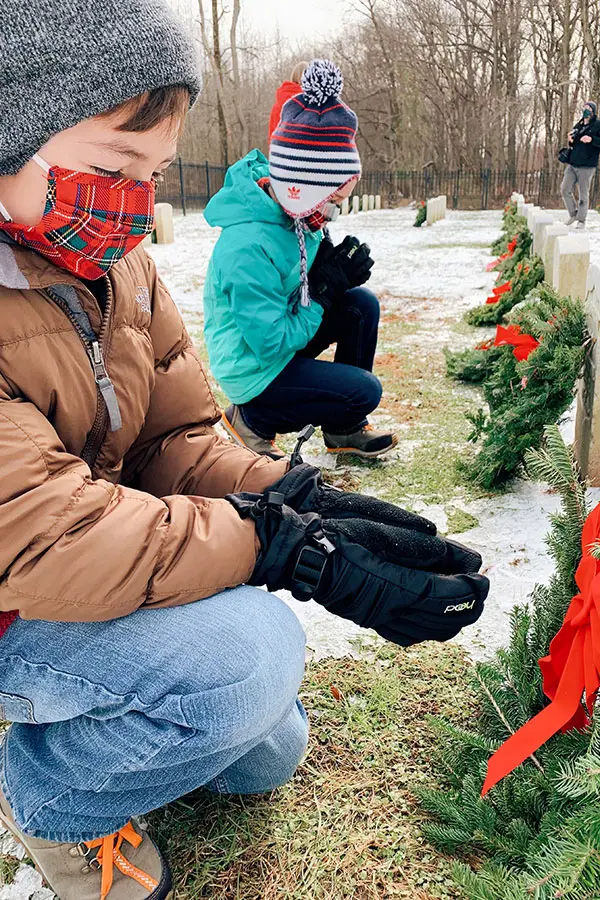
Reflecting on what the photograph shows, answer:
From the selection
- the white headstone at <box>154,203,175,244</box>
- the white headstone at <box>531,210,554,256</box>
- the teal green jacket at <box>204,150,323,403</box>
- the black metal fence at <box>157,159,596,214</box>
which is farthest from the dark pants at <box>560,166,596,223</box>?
the black metal fence at <box>157,159,596,214</box>

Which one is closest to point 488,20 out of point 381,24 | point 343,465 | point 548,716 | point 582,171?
point 381,24

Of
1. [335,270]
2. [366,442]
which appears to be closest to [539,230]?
[335,270]

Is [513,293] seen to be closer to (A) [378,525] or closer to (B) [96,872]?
(A) [378,525]

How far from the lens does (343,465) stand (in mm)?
3346

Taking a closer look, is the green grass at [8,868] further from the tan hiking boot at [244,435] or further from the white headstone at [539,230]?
the white headstone at [539,230]

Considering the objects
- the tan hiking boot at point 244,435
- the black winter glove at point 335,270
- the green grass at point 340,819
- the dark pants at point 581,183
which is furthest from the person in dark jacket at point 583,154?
the green grass at point 340,819

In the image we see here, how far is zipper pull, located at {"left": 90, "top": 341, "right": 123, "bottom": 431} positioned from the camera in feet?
4.42

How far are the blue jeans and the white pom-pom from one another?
2.32 m

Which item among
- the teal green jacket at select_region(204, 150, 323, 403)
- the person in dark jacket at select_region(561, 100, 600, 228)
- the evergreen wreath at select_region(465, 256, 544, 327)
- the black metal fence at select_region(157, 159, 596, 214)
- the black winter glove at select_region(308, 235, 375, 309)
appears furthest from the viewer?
the black metal fence at select_region(157, 159, 596, 214)

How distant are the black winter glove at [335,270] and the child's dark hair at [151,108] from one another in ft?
6.35

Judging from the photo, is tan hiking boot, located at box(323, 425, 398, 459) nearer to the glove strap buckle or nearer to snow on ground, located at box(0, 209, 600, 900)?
snow on ground, located at box(0, 209, 600, 900)

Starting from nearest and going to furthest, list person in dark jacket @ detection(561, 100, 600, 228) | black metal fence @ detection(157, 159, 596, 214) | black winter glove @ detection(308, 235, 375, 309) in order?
black winter glove @ detection(308, 235, 375, 309)
person in dark jacket @ detection(561, 100, 600, 228)
black metal fence @ detection(157, 159, 596, 214)

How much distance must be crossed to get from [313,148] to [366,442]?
1271mm

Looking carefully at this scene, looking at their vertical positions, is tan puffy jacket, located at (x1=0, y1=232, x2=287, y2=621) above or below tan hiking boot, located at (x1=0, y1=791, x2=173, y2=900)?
above
